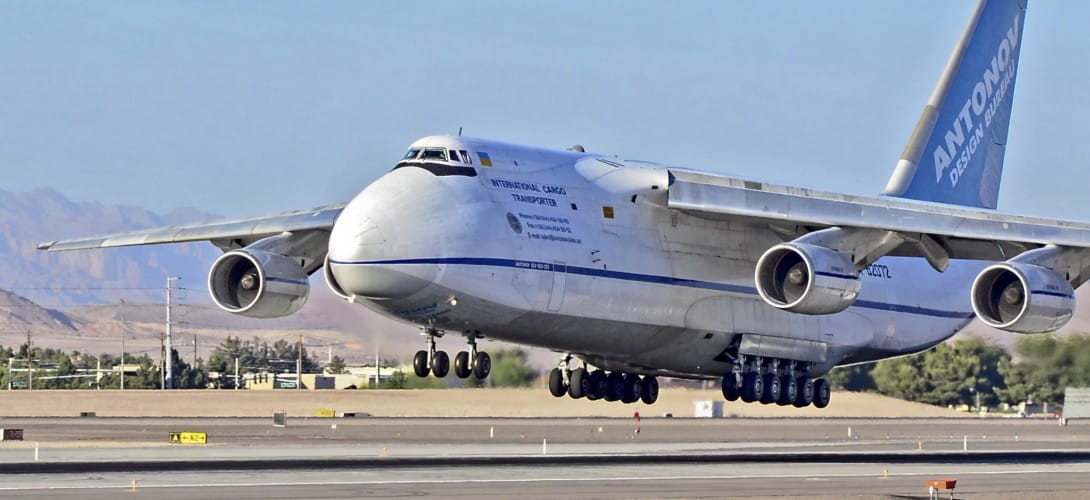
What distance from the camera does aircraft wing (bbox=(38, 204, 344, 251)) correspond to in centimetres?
2841

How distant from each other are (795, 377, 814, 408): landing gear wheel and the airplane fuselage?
41cm

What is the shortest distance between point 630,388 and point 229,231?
24.3ft

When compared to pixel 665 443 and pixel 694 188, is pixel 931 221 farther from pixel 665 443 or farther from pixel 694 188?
pixel 665 443

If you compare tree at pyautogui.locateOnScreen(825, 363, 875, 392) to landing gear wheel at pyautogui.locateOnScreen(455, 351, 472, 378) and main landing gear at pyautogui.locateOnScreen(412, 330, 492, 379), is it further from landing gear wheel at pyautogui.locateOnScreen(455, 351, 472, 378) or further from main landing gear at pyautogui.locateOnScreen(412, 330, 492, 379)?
landing gear wheel at pyautogui.locateOnScreen(455, 351, 472, 378)

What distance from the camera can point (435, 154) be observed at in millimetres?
25312

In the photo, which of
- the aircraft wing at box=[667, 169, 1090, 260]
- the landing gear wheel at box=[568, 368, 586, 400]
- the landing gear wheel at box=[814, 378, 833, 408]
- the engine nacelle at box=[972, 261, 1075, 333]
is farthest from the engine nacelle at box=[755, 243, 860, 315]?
the landing gear wheel at box=[568, 368, 586, 400]

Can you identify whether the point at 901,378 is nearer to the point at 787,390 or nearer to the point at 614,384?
the point at 787,390

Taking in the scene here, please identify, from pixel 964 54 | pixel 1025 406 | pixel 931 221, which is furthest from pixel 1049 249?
pixel 1025 406

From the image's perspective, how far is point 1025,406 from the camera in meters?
68.1

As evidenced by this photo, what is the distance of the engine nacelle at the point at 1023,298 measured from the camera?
26.2 m

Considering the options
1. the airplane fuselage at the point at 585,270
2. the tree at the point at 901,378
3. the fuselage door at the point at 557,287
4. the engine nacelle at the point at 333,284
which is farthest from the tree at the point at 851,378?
the engine nacelle at the point at 333,284

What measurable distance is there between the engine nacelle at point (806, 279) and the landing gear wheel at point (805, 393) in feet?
Answer: 11.8

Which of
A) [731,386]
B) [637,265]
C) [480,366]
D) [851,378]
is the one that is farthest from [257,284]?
[851,378]

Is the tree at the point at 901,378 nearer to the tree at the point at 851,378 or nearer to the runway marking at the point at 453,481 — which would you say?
the tree at the point at 851,378
